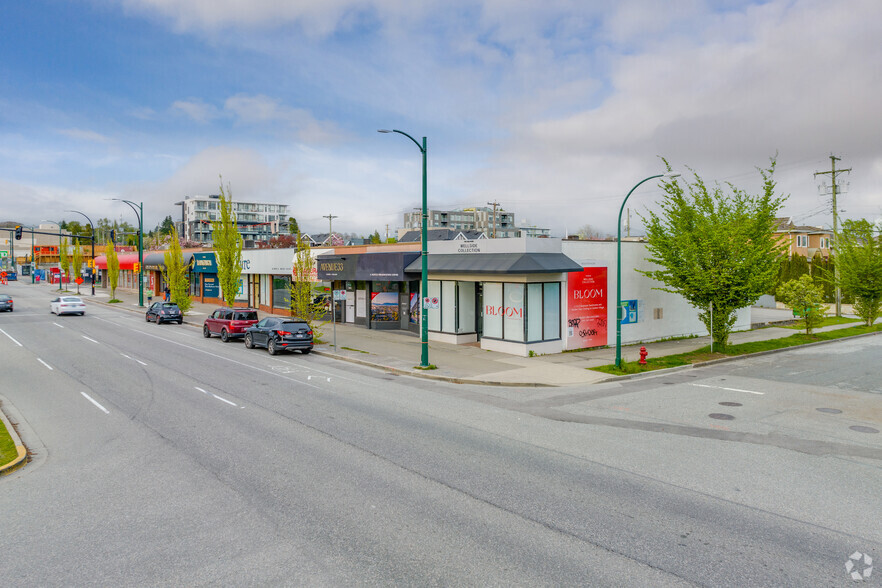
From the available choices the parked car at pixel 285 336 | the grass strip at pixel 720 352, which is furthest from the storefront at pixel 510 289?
the parked car at pixel 285 336

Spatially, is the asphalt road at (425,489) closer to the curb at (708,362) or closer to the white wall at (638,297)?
the curb at (708,362)

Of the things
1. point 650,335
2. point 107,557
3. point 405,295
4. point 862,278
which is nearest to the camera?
point 107,557

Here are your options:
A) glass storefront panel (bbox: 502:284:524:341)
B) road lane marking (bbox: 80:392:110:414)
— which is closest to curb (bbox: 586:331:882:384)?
glass storefront panel (bbox: 502:284:524:341)

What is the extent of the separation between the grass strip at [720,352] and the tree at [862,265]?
9.05 feet

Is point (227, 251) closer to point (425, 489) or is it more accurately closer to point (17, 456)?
point (17, 456)

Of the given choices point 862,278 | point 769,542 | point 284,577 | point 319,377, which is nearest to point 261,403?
point 319,377

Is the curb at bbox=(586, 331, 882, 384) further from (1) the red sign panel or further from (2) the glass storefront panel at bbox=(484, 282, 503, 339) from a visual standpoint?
(2) the glass storefront panel at bbox=(484, 282, 503, 339)

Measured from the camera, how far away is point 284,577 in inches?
243

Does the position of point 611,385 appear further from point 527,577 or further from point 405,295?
point 405,295

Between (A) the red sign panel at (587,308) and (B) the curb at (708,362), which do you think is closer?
(B) the curb at (708,362)

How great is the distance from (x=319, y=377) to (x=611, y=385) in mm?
9571

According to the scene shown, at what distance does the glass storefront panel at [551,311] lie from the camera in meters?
24.5

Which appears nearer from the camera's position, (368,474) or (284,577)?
(284,577)

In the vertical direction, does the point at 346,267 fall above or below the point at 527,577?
above
